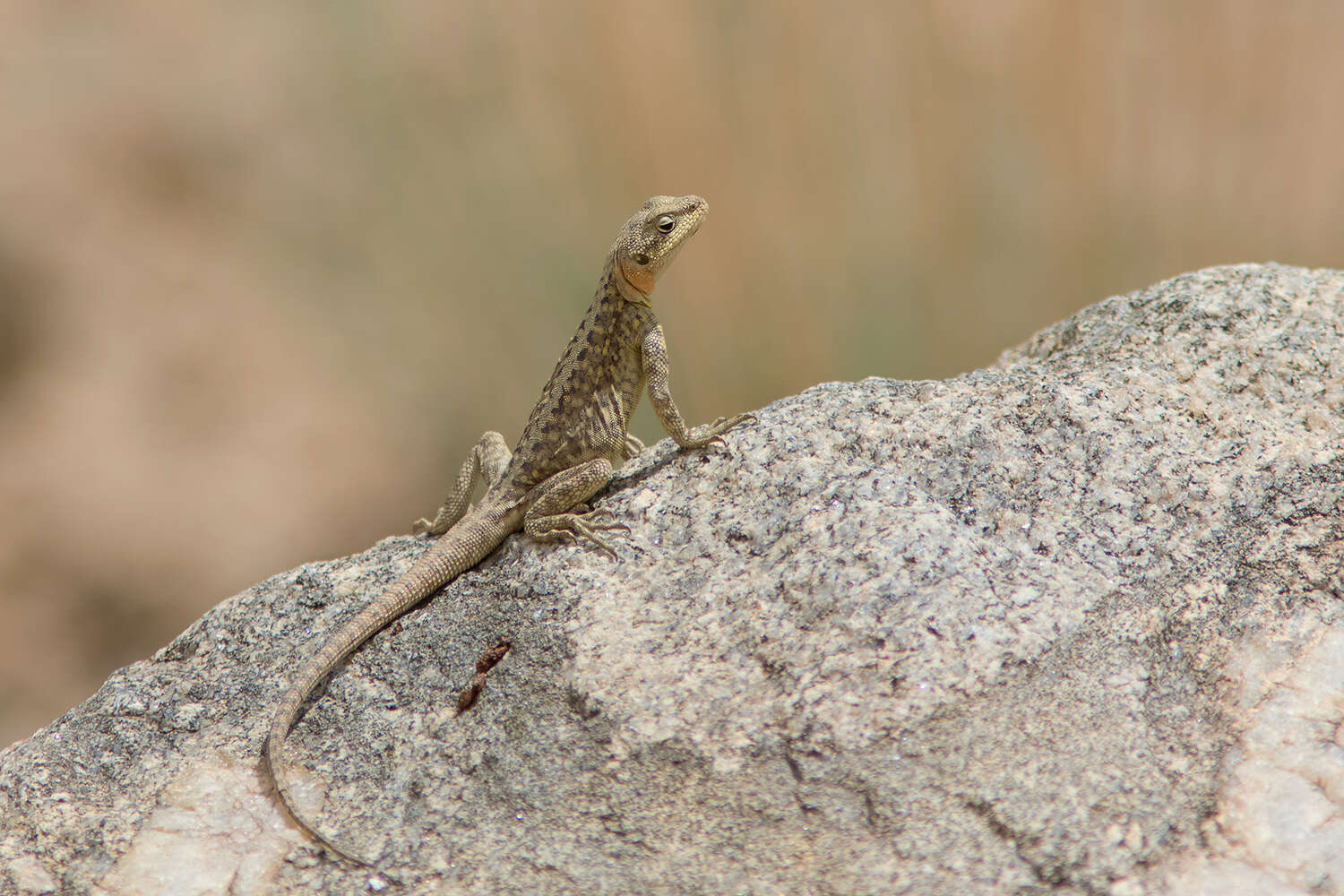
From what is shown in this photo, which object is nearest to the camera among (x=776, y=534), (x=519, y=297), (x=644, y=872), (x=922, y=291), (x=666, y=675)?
(x=644, y=872)

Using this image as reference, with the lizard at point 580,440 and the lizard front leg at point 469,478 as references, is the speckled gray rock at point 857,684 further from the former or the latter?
the lizard front leg at point 469,478

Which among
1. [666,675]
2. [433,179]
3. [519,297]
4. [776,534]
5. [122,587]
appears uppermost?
[433,179]

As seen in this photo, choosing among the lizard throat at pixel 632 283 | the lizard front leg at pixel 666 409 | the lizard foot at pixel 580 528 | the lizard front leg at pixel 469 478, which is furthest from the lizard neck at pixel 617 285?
the lizard foot at pixel 580 528

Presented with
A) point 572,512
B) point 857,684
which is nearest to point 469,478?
point 572,512

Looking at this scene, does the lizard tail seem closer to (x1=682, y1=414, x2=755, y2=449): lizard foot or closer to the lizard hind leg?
the lizard hind leg

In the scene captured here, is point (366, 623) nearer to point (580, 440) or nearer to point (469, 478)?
point (580, 440)

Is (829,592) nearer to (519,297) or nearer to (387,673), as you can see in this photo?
(387,673)

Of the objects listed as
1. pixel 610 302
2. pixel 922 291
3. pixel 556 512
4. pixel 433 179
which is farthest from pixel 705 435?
pixel 433 179
